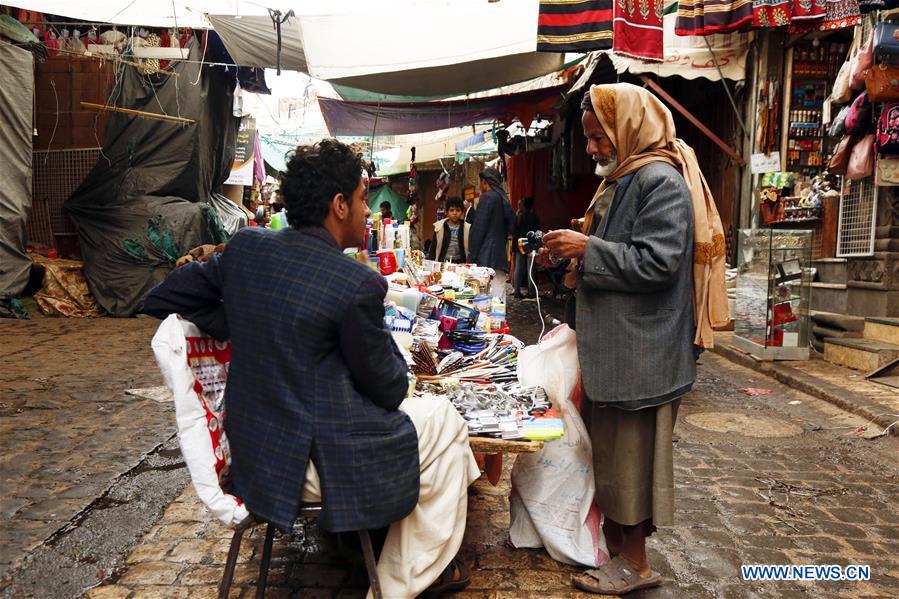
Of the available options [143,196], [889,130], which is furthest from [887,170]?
[143,196]

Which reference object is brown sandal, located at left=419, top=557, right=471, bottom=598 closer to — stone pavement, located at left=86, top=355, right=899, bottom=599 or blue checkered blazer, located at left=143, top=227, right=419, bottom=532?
stone pavement, located at left=86, top=355, right=899, bottom=599

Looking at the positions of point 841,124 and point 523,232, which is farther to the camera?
point 523,232

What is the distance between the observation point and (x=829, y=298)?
27.8 ft

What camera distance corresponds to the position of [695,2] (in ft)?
28.2

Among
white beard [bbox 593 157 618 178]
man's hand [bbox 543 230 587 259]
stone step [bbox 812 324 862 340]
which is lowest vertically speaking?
stone step [bbox 812 324 862 340]

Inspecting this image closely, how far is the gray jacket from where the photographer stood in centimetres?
252

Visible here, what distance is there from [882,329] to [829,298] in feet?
3.90

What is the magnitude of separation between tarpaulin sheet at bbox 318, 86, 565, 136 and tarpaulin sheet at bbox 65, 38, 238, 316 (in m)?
2.78

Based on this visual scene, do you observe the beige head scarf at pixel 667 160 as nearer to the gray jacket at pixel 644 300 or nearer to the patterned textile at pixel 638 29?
the gray jacket at pixel 644 300

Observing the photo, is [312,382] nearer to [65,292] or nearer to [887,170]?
[887,170]

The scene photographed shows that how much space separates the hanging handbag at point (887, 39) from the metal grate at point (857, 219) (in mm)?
1820

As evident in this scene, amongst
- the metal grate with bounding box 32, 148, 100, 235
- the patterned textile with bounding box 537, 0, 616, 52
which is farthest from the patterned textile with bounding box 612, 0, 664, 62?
the metal grate with bounding box 32, 148, 100, 235

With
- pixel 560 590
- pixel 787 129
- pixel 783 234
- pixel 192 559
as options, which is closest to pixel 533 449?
pixel 560 590

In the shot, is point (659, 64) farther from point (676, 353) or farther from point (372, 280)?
point (372, 280)
